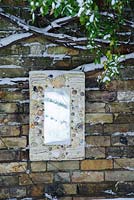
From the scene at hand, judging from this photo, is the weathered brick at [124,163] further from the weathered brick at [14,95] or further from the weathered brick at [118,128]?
the weathered brick at [14,95]

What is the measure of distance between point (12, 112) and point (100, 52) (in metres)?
0.83

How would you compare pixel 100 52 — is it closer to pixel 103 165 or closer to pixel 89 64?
pixel 89 64

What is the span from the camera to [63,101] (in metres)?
3.17

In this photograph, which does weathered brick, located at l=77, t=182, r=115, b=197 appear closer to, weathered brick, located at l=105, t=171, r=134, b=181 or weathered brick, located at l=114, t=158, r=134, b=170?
weathered brick, located at l=105, t=171, r=134, b=181

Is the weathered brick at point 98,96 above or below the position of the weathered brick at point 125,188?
above

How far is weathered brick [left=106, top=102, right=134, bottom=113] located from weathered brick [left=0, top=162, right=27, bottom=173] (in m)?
0.81

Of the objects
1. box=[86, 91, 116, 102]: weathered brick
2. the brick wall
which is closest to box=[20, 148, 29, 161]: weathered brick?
the brick wall

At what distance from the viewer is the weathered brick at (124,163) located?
3256 millimetres

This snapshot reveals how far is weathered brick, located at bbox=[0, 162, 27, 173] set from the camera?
315 centimetres

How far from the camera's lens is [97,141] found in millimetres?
3229

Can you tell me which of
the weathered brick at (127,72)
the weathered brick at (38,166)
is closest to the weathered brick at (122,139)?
the weathered brick at (127,72)

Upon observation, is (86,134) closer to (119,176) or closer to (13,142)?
(119,176)

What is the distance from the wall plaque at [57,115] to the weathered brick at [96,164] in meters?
0.07

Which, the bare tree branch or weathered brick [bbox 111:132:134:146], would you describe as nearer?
the bare tree branch
